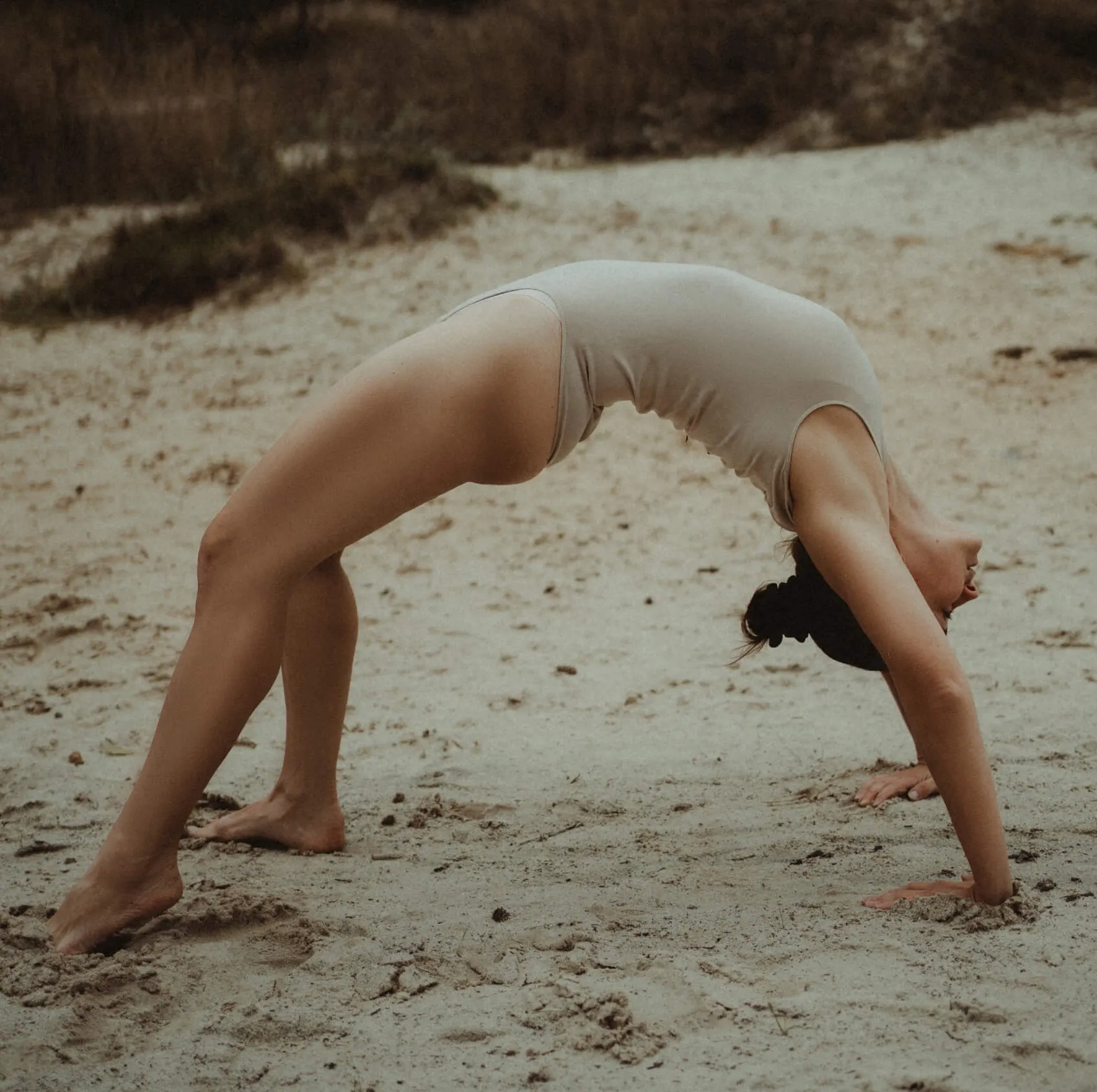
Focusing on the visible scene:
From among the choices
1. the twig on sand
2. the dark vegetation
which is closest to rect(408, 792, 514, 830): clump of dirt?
the twig on sand

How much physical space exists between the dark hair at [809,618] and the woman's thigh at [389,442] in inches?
26.1

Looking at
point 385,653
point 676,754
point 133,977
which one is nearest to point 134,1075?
point 133,977

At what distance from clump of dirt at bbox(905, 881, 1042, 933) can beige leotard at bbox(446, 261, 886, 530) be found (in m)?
0.74

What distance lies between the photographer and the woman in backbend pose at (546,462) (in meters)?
2.05

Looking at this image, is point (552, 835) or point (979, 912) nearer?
point (979, 912)

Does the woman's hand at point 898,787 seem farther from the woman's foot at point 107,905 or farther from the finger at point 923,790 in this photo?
the woman's foot at point 107,905

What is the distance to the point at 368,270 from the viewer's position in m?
8.07

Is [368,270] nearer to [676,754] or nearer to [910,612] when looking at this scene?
[676,754]

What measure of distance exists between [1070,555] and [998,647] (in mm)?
936

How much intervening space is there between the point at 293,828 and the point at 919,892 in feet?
4.33

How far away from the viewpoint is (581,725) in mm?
3668

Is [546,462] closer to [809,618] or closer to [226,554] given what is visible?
[226,554]

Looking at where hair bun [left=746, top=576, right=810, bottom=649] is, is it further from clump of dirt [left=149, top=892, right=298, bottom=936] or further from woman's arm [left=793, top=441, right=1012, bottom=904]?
clump of dirt [left=149, top=892, right=298, bottom=936]

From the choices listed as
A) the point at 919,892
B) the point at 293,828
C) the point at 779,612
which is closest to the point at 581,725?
the point at 293,828
